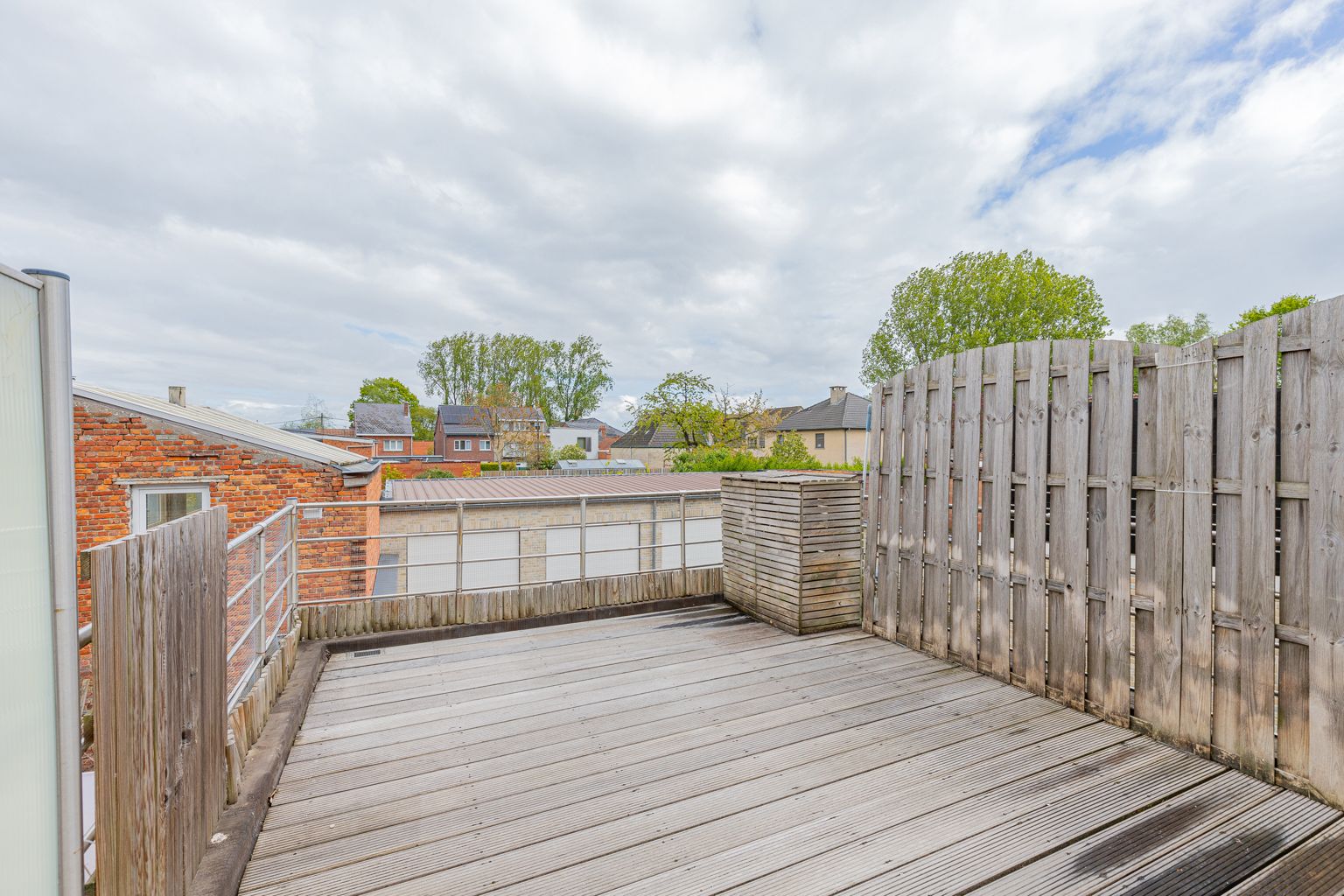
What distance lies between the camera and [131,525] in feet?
24.7

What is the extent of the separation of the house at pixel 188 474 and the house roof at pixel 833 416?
27509 mm

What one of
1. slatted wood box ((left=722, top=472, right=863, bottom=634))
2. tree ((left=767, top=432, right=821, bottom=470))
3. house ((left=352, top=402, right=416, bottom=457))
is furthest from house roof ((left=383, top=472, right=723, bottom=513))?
house ((left=352, top=402, right=416, bottom=457))

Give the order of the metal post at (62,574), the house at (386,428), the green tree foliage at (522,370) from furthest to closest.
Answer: the green tree foliage at (522,370), the house at (386,428), the metal post at (62,574)

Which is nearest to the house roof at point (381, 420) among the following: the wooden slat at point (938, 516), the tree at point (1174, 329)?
the wooden slat at point (938, 516)

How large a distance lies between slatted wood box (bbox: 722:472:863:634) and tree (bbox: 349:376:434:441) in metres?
50.0

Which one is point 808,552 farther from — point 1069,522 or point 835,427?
point 835,427

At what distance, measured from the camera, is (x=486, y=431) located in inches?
1484

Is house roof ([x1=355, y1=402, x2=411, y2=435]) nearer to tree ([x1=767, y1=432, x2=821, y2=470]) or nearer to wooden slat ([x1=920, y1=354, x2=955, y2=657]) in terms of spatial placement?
tree ([x1=767, y1=432, x2=821, y2=470])

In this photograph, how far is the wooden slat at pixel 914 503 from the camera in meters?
3.55

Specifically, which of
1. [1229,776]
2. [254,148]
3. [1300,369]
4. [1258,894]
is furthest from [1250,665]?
[254,148]

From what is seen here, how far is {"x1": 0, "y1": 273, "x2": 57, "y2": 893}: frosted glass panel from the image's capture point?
2.53 feet

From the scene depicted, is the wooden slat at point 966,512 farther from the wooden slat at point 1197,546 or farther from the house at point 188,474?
the house at point 188,474

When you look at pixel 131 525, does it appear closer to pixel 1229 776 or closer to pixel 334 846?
pixel 334 846

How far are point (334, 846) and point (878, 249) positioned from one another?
17043mm
